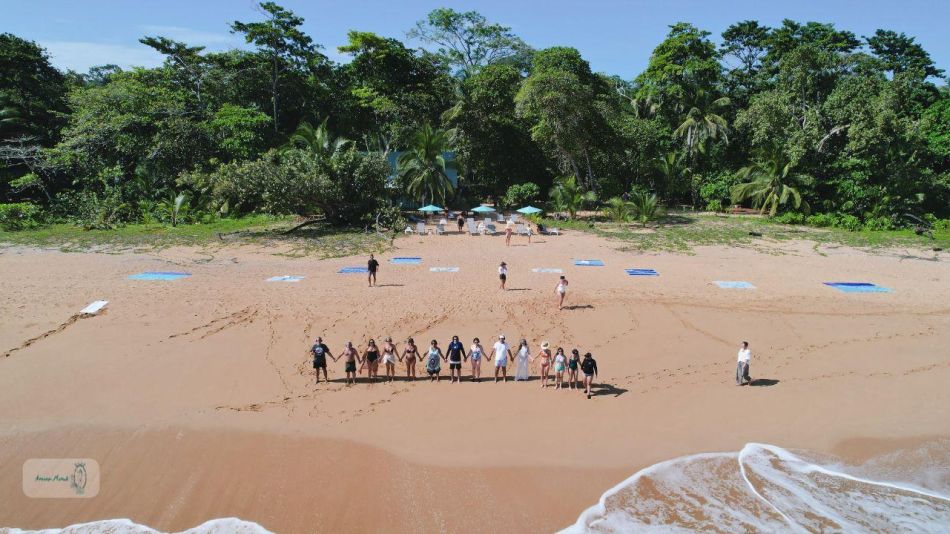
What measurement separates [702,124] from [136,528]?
40182 mm

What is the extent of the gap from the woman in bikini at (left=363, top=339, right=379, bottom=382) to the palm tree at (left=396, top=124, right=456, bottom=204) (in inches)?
871

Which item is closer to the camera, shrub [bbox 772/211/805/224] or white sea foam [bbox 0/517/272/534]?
white sea foam [bbox 0/517/272/534]

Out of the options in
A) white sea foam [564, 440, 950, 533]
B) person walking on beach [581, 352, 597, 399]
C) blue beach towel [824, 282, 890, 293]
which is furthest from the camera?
blue beach towel [824, 282, 890, 293]

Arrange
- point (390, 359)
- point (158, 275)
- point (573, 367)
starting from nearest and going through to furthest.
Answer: point (573, 367)
point (390, 359)
point (158, 275)

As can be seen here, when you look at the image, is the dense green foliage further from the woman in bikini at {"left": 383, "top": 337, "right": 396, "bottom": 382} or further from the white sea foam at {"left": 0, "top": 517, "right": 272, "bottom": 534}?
the white sea foam at {"left": 0, "top": 517, "right": 272, "bottom": 534}

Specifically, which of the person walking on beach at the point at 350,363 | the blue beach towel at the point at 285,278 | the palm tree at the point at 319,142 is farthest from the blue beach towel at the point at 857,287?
the palm tree at the point at 319,142

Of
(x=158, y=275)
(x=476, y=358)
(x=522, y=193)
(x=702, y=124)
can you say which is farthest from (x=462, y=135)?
(x=476, y=358)

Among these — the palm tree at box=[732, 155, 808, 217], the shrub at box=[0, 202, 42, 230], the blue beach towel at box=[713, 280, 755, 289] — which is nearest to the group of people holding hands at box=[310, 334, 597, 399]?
the blue beach towel at box=[713, 280, 755, 289]

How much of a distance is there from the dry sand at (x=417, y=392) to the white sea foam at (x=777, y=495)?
40 centimetres

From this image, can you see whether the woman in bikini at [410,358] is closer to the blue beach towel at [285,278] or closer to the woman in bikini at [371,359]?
the woman in bikini at [371,359]

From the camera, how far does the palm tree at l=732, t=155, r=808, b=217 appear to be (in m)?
34.9

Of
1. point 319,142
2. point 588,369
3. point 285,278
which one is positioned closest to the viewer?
point 588,369

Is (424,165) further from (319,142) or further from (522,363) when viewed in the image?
(522,363)

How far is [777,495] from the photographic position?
31.1 feet
